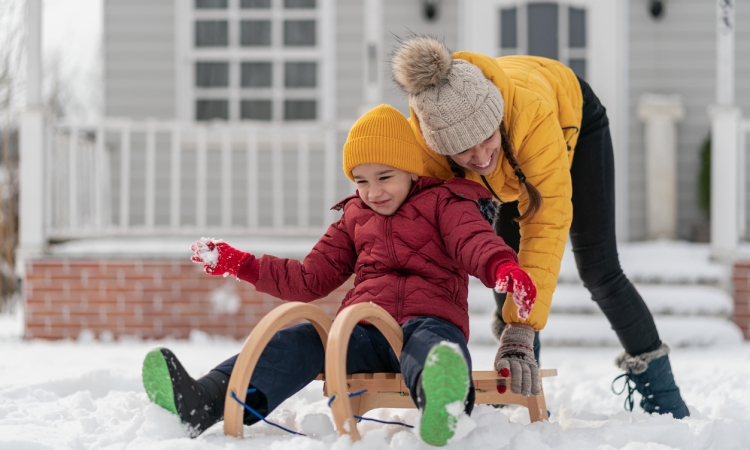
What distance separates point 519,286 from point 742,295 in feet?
12.9

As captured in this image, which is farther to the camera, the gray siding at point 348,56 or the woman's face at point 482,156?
the gray siding at point 348,56

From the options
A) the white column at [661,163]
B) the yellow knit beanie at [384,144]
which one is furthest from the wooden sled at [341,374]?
the white column at [661,163]

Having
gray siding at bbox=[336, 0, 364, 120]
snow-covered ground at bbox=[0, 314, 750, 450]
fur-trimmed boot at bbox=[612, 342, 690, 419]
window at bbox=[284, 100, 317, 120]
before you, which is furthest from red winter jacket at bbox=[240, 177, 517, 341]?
window at bbox=[284, 100, 317, 120]

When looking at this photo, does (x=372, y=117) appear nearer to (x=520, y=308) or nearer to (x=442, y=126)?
(x=442, y=126)

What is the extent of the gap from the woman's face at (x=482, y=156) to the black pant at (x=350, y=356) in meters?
0.49

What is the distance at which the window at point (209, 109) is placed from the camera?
6.66 metres

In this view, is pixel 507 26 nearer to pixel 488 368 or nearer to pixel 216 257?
pixel 488 368

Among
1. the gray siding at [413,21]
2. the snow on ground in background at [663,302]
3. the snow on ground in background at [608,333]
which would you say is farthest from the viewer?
the gray siding at [413,21]

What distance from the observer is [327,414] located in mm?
2438

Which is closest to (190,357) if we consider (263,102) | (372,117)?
(372,117)

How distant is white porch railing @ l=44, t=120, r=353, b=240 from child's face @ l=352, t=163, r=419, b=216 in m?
3.00

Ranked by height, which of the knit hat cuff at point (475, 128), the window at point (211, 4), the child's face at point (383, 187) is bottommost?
the child's face at point (383, 187)

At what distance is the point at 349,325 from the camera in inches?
73.1

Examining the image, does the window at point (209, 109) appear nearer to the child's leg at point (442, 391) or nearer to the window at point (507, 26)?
the window at point (507, 26)
